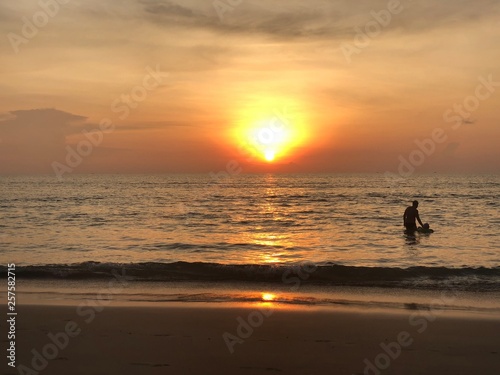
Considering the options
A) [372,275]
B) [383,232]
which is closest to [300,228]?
[383,232]

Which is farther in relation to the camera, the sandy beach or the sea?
the sea

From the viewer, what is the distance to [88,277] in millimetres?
14195
